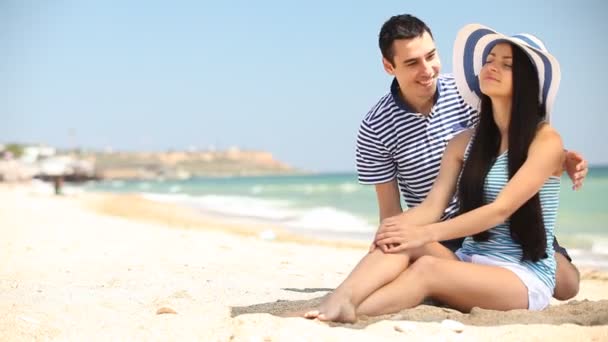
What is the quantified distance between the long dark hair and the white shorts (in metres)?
0.07

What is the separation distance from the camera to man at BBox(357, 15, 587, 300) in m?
4.21

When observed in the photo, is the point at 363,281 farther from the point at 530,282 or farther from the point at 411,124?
the point at 411,124

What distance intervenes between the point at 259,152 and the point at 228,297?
17109 centimetres

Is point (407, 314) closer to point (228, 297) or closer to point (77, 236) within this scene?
point (228, 297)

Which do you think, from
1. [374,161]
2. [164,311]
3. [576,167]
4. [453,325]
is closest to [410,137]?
[374,161]

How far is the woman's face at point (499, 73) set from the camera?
3.56 metres

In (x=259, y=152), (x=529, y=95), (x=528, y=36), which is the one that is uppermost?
(x=528, y=36)

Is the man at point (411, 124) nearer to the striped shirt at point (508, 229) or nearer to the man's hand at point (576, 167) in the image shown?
the striped shirt at point (508, 229)

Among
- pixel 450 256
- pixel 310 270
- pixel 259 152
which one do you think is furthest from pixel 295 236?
pixel 259 152

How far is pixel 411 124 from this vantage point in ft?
14.3

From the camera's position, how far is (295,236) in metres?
11.8

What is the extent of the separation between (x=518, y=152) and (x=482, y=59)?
0.58m

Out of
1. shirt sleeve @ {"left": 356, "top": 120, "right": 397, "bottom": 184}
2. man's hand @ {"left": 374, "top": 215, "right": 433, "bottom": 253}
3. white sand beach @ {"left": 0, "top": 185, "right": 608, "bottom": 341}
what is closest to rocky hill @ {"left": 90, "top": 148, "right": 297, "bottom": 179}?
white sand beach @ {"left": 0, "top": 185, "right": 608, "bottom": 341}

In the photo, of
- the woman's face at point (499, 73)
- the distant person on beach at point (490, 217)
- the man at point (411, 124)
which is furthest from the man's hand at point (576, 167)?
the man at point (411, 124)
